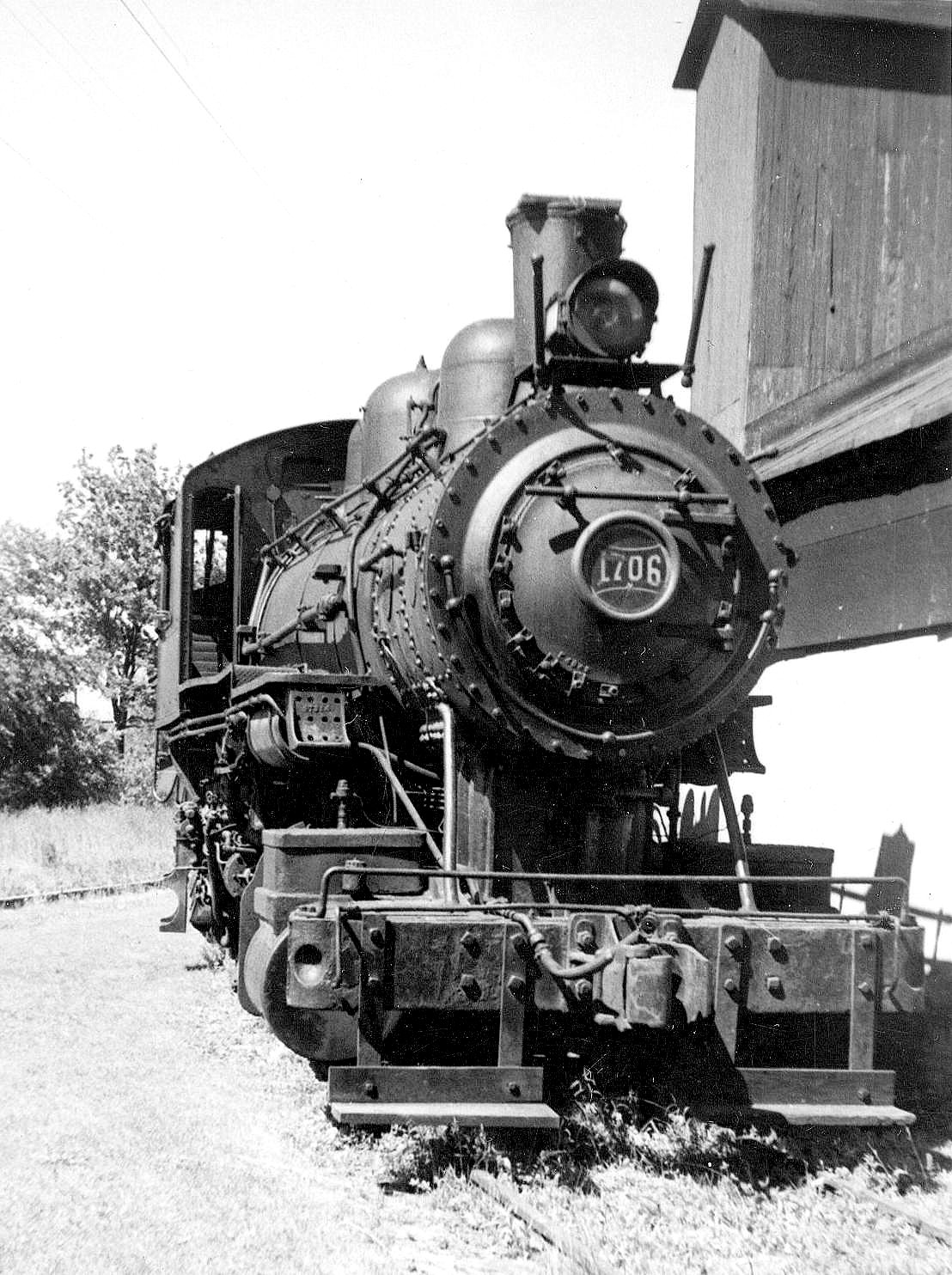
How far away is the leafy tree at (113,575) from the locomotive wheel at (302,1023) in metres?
28.4

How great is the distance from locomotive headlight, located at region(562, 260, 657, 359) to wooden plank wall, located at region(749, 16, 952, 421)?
676 centimetres

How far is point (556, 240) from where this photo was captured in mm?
5477

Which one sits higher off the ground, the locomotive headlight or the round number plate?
the locomotive headlight

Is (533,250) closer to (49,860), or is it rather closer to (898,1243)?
(898,1243)

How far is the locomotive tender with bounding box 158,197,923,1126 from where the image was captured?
4383mm

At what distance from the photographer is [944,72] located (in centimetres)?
1189

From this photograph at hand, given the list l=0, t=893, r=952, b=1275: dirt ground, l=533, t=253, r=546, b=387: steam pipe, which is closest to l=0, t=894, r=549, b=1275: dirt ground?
l=0, t=893, r=952, b=1275: dirt ground

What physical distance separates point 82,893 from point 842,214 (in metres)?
11.4

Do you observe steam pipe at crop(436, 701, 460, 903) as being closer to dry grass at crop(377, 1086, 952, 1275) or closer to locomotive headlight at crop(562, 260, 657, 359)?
dry grass at crop(377, 1086, 952, 1275)

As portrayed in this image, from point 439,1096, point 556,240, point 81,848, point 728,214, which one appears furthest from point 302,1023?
point 81,848

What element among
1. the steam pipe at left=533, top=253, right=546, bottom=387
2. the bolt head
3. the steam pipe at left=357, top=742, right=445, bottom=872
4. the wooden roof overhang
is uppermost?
the wooden roof overhang

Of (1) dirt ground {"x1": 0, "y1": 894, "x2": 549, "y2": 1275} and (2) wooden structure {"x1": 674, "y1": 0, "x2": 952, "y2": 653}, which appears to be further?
(2) wooden structure {"x1": 674, "y1": 0, "x2": 952, "y2": 653}

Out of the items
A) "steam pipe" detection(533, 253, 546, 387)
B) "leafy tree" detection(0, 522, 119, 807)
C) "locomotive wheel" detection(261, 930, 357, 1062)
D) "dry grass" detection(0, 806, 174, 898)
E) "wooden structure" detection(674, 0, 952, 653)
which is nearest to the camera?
"locomotive wheel" detection(261, 930, 357, 1062)

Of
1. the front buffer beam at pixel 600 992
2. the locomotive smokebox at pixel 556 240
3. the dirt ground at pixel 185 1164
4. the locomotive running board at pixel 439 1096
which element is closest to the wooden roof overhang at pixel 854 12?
the locomotive smokebox at pixel 556 240
